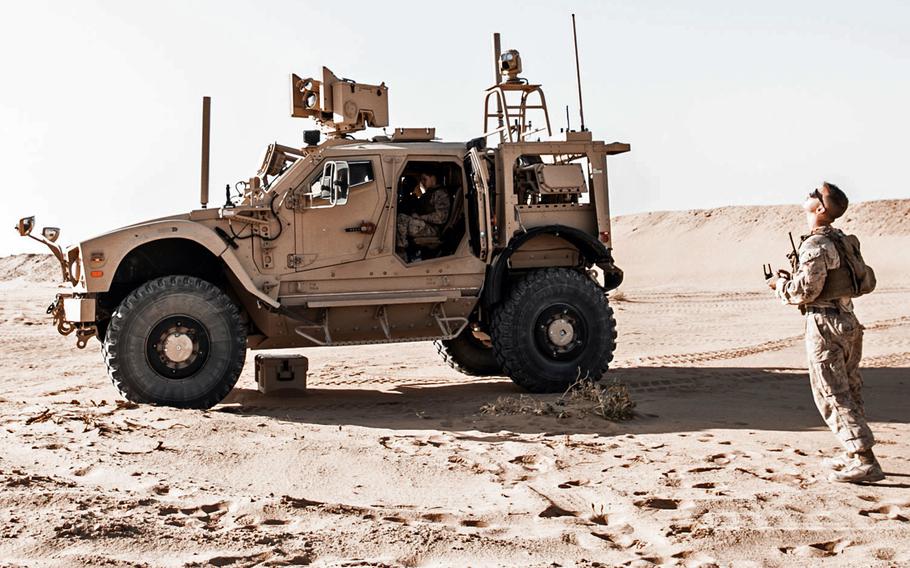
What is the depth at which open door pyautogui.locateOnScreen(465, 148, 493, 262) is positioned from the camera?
30.9 feet

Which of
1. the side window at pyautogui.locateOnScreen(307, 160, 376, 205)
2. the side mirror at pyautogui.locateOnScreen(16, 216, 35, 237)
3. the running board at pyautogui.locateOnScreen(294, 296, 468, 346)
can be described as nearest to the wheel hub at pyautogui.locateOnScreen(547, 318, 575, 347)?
the running board at pyautogui.locateOnScreen(294, 296, 468, 346)

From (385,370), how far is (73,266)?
4368 mm

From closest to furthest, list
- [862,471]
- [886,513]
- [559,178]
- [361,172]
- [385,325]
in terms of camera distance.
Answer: [886,513] < [862,471] < [361,172] < [385,325] < [559,178]

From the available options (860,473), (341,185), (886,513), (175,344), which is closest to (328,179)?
(341,185)

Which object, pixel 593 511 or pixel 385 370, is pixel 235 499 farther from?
pixel 385 370

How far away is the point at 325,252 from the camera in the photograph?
9.20 metres

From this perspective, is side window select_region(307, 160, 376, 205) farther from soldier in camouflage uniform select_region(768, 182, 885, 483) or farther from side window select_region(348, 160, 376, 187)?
soldier in camouflage uniform select_region(768, 182, 885, 483)

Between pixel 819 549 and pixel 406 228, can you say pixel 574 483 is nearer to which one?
pixel 819 549

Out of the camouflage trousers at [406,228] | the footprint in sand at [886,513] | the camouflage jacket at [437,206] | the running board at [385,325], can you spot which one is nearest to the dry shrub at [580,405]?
the running board at [385,325]

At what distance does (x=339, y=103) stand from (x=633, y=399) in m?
3.93

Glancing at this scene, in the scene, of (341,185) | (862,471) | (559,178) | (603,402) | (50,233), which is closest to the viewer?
(862,471)

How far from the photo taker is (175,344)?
8562mm

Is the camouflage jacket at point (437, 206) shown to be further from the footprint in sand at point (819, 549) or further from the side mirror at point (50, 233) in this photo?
the footprint in sand at point (819, 549)

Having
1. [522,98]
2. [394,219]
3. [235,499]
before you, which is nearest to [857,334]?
[235,499]
